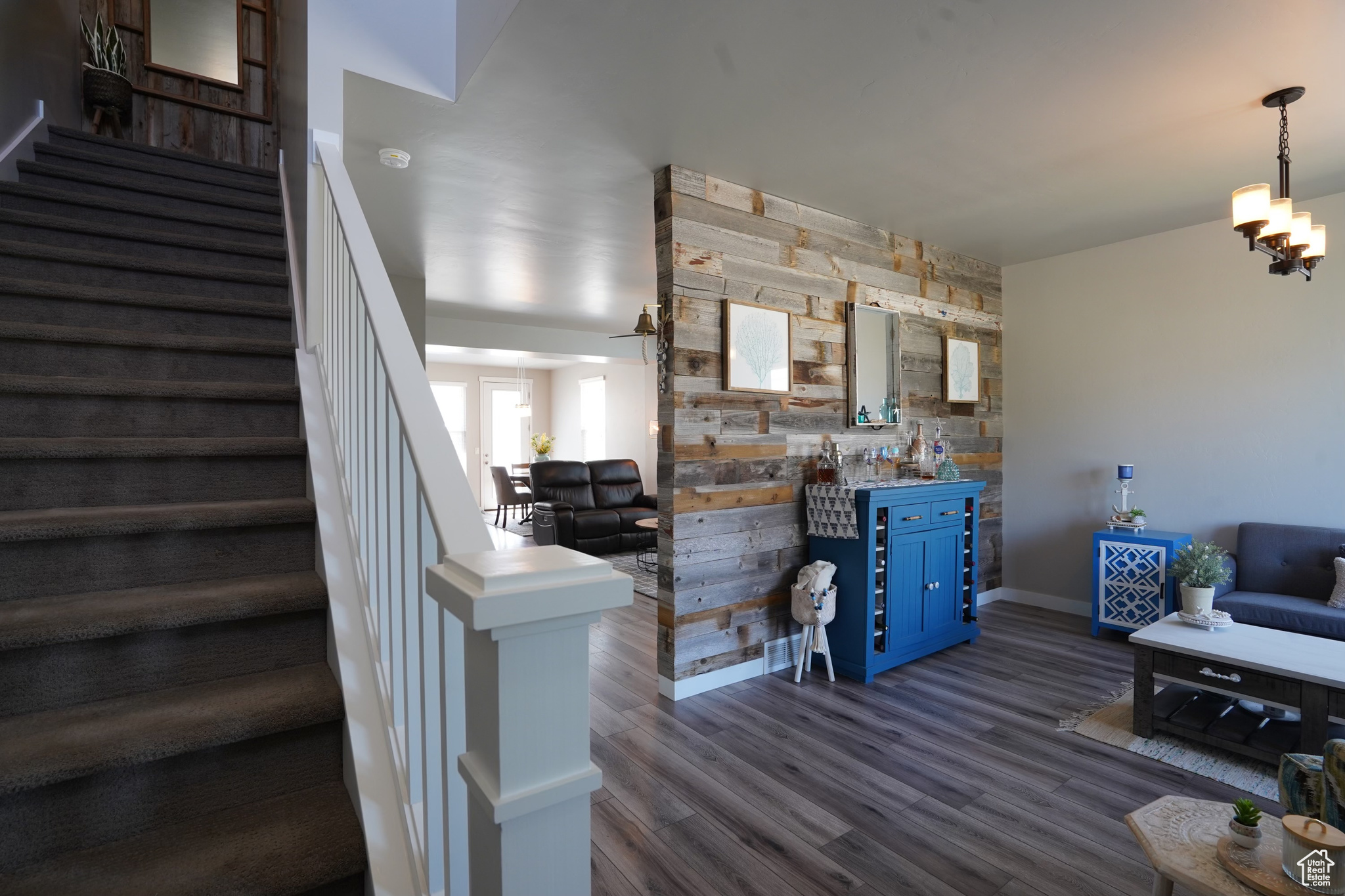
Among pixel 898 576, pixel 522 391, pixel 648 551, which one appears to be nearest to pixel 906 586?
pixel 898 576

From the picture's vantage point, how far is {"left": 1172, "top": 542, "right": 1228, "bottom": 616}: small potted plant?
304 cm

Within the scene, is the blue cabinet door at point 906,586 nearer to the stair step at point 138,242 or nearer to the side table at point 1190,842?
the side table at point 1190,842

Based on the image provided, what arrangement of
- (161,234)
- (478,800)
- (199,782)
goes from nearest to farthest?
(478,800) < (199,782) < (161,234)

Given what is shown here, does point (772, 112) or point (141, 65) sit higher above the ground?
point (141, 65)

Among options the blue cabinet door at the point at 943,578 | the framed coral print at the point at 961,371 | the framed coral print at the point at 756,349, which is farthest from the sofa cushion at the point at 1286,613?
the framed coral print at the point at 756,349

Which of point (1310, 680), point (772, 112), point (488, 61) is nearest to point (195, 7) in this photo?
point (488, 61)

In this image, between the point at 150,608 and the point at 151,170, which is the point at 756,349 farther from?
the point at 151,170

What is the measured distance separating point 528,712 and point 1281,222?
3.32m

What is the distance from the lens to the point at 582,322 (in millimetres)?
7719

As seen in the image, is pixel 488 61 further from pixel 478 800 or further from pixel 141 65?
pixel 141 65

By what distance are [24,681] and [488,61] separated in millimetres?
2214

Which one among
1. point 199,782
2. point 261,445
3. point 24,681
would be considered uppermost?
point 261,445

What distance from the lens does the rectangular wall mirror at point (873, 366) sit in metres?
4.02

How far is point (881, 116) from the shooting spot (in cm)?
269
